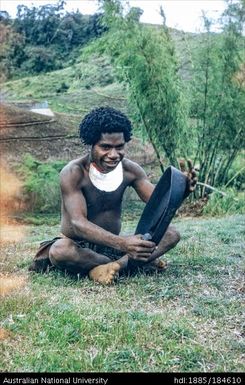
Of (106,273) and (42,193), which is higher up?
(106,273)

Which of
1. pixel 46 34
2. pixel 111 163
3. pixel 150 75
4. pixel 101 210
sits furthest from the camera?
pixel 46 34

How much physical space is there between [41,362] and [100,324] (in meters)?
0.56

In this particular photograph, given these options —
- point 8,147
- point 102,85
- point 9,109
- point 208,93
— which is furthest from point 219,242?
point 102,85

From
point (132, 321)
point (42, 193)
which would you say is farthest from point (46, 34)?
point (132, 321)

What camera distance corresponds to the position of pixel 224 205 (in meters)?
9.98

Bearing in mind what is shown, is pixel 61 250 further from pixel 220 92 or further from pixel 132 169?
pixel 220 92

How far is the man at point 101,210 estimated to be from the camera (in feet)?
13.9

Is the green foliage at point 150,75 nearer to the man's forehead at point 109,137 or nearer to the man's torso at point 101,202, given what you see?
the man's torso at point 101,202

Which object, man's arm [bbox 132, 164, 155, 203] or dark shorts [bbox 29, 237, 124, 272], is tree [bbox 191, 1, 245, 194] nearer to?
man's arm [bbox 132, 164, 155, 203]

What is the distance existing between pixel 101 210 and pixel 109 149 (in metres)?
0.51

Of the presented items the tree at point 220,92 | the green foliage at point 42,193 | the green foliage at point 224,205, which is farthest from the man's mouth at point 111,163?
the green foliage at point 42,193

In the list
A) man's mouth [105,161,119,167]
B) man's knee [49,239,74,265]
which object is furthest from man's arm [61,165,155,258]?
man's mouth [105,161,119,167]

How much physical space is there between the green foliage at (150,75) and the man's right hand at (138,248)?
18.3 feet

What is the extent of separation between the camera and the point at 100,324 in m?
3.22
